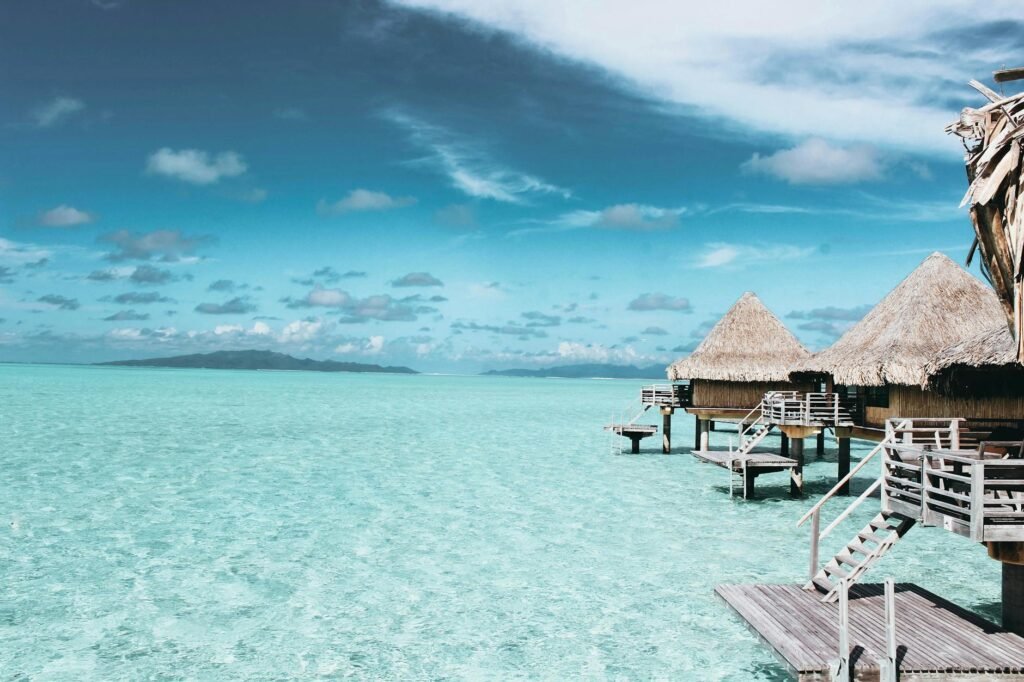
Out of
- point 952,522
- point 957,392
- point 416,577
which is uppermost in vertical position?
point 957,392

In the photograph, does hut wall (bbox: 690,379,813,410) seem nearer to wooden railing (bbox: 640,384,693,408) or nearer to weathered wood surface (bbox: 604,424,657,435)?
wooden railing (bbox: 640,384,693,408)

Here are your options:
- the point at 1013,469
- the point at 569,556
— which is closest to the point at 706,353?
the point at 569,556

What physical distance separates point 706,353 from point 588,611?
20.2 m

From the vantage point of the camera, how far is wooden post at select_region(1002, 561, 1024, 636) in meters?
9.11

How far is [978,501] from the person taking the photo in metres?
7.93

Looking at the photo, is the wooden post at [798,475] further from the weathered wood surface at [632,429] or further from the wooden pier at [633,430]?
the weathered wood surface at [632,429]

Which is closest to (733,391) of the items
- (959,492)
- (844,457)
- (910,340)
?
(844,457)

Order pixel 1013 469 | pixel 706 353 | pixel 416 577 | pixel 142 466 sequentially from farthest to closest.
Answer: pixel 706 353 → pixel 142 466 → pixel 416 577 → pixel 1013 469

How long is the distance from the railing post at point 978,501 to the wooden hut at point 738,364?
2165cm

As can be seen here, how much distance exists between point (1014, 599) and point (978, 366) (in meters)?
6.74

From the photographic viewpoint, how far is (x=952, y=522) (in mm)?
8422

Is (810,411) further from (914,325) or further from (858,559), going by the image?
(858,559)

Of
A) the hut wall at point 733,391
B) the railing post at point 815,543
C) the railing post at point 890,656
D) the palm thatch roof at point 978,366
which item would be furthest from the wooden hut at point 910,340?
the railing post at point 890,656

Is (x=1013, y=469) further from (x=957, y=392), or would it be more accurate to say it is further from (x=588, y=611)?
(x=957, y=392)
